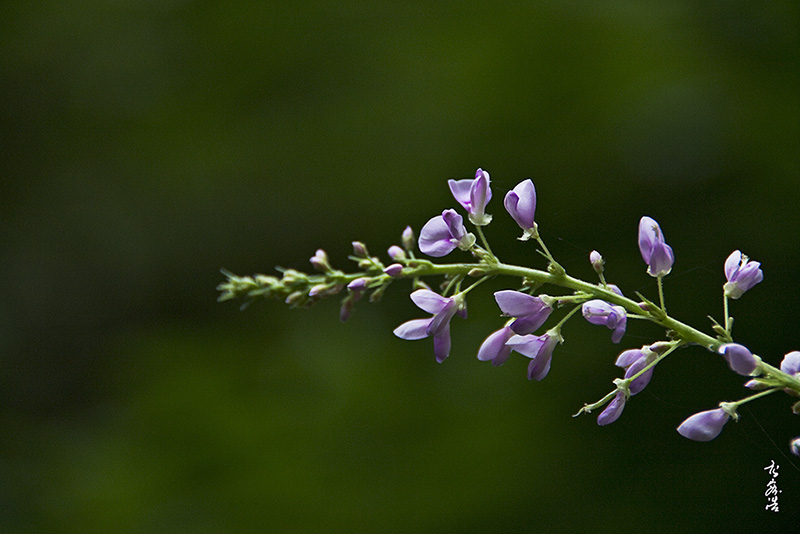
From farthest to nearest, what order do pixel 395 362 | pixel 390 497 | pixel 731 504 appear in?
pixel 395 362
pixel 390 497
pixel 731 504

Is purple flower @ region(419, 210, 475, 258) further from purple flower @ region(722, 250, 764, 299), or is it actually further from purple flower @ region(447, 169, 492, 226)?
purple flower @ region(722, 250, 764, 299)

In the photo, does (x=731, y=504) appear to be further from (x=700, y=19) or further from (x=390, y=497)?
(x=700, y=19)

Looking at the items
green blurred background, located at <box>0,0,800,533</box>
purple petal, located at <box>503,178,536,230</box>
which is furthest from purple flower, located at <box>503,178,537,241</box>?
green blurred background, located at <box>0,0,800,533</box>

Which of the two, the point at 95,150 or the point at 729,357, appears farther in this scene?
the point at 95,150

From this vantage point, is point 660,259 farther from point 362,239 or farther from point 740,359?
point 362,239

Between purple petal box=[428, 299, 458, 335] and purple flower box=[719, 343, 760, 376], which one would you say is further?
purple petal box=[428, 299, 458, 335]

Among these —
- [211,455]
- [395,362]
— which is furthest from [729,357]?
[211,455]
